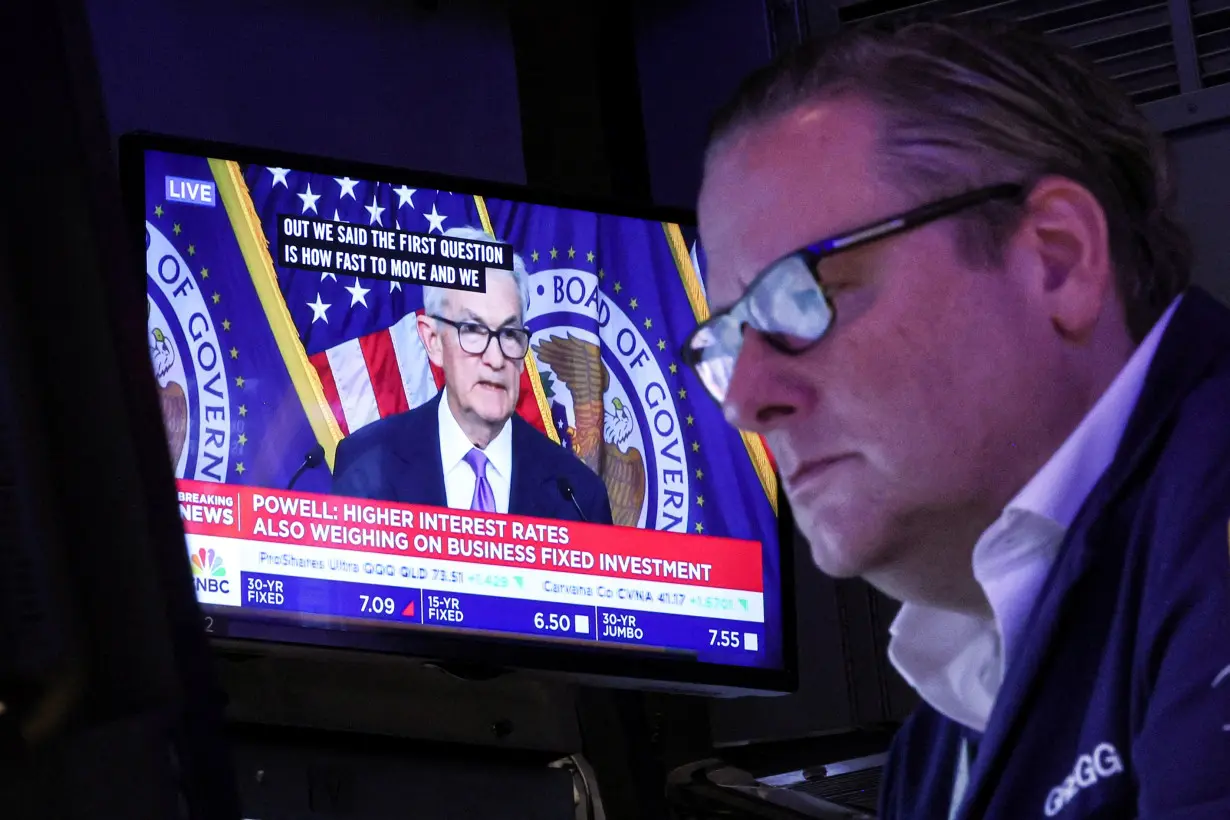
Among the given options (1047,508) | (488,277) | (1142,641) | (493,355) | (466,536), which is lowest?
(1142,641)

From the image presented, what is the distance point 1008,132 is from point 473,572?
0.93m

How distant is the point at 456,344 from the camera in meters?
2.05

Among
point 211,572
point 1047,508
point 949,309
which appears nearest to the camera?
point 1047,508

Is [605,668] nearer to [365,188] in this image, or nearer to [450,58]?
[365,188]

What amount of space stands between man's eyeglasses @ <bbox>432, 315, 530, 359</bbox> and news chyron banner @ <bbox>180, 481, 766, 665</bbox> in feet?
0.66

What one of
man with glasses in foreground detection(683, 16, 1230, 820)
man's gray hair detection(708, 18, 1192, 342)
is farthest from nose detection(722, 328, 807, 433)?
man's gray hair detection(708, 18, 1192, 342)

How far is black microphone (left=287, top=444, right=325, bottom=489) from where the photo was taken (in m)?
1.91

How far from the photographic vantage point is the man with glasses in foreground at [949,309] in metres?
1.18

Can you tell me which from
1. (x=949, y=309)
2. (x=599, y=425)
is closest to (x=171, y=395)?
(x=599, y=425)

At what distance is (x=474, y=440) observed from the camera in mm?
2020

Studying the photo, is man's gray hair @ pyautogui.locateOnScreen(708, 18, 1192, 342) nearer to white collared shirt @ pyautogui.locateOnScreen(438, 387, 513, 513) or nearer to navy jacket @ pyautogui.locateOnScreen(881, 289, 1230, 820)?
navy jacket @ pyautogui.locateOnScreen(881, 289, 1230, 820)

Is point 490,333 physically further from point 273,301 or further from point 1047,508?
point 1047,508

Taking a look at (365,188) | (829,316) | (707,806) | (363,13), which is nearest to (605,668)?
(707,806)

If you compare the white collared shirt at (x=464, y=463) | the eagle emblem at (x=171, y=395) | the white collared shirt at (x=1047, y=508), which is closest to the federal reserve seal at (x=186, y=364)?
the eagle emblem at (x=171, y=395)
